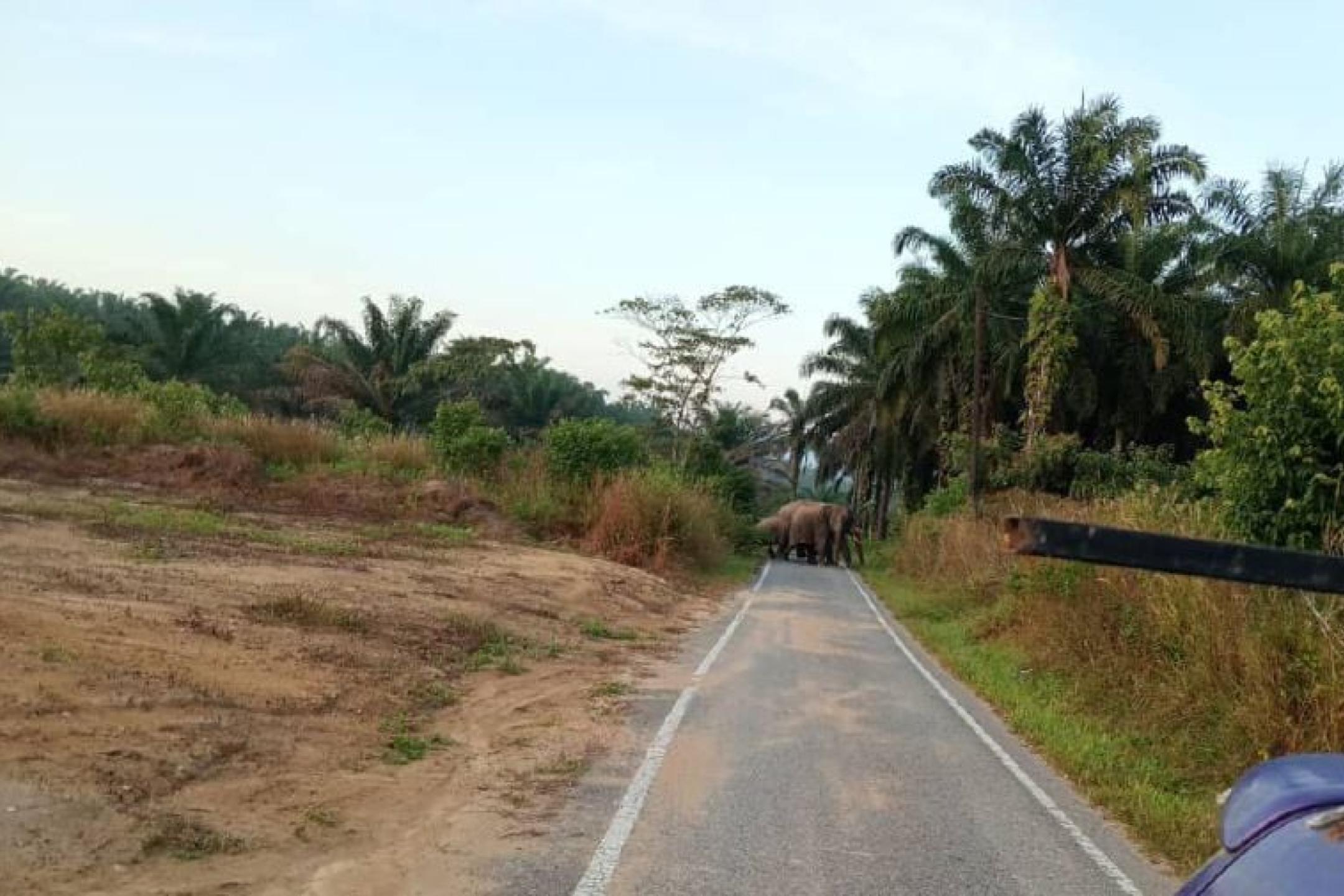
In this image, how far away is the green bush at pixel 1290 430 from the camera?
9984mm

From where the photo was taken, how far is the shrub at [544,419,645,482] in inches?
1039

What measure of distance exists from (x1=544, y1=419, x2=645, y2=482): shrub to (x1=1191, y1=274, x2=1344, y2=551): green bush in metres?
17.0

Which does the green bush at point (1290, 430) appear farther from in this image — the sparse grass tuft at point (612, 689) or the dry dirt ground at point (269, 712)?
the dry dirt ground at point (269, 712)

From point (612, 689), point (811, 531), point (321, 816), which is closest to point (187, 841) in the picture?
point (321, 816)

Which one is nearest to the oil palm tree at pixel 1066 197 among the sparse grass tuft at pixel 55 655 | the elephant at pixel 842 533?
the elephant at pixel 842 533

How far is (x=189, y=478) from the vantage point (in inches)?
901

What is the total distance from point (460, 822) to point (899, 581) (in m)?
26.0

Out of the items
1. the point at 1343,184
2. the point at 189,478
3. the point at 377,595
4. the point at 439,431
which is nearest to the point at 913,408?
the point at 1343,184

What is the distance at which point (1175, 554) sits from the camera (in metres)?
2.15

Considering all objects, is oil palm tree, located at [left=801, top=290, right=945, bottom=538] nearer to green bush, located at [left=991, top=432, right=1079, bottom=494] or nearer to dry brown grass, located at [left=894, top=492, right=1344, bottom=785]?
green bush, located at [left=991, top=432, right=1079, bottom=494]

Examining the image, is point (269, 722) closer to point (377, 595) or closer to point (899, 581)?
point (377, 595)

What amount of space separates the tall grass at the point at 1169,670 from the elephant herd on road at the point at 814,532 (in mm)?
22791

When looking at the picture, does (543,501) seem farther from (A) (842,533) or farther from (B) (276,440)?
(A) (842,533)

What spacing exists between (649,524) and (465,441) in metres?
5.18
